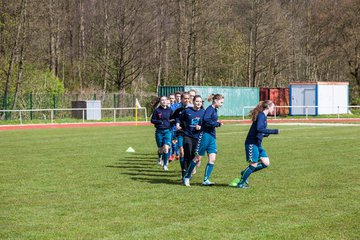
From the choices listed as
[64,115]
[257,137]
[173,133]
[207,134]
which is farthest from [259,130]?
[64,115]

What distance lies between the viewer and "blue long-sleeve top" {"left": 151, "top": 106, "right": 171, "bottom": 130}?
1681 centimetres

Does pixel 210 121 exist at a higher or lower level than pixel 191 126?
higher

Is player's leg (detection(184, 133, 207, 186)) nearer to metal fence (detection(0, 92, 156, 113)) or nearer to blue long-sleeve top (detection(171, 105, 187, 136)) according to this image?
blue long-sleeve top (detection(171, 105, 187, 136))

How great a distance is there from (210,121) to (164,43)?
58.4 m

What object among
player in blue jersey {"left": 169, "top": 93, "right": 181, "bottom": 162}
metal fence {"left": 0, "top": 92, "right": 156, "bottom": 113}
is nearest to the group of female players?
player in blue jersey {"left": 169, "top": 93, "right": 181, "bottom": 162}

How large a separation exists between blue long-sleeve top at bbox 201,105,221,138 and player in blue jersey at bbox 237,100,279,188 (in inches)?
30.6

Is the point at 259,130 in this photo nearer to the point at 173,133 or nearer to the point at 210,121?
the point at 210,121

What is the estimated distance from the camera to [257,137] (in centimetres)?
1273

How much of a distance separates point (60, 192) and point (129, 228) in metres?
3.82

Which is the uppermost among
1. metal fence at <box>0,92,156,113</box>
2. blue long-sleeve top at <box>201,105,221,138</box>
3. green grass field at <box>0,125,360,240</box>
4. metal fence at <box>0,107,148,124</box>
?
metal fence at <box>0,92,156,113</box>

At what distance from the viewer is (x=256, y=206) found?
10719 mm

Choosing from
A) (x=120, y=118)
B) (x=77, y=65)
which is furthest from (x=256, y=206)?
(x=77, y=65)

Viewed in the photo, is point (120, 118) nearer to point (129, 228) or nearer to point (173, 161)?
point (173, 161)

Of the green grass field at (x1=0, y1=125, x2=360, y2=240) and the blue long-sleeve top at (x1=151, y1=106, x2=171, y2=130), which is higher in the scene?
the blue long-sleeve top at (x1=151, y1=106, x2=171, y2=130)
